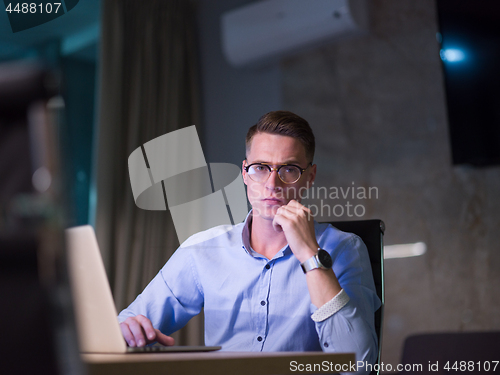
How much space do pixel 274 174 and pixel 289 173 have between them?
0.05 meters

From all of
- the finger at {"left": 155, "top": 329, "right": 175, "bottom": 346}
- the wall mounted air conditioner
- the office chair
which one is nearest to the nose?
the office chair

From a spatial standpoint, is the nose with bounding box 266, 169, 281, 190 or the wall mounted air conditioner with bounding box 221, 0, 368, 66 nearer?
the nose with bounding box 266, 169, 281, 190

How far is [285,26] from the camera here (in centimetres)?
244

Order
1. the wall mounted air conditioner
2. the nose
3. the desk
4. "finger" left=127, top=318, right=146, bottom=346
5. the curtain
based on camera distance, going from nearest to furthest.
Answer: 1. the desk
2. "finger" left=127, top=318, right=146, bottom=346
3. the nose
4. the wall mounted air conditioner
5. the curtain

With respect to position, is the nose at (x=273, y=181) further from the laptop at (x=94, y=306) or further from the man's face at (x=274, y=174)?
the laptop at (x=94, y=306)

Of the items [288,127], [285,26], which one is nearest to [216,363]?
[288,127]

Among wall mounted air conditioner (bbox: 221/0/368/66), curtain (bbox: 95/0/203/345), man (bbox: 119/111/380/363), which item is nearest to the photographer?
man (bbox: 119/111/380/363)

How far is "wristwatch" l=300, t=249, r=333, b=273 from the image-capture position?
104 centimetres

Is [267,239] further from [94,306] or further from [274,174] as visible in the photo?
[94,306]

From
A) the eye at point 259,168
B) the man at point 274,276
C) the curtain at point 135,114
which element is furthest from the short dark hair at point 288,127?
the curtain at point 135,114

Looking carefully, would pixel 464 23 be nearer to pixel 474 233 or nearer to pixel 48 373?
pixel 474 233

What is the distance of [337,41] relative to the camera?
2506mm

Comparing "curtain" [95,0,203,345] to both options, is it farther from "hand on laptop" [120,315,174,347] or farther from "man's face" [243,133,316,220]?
"hand on laptop" [120,315,174,347]

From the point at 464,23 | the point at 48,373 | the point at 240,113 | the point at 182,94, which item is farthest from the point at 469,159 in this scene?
the point at 48,373
